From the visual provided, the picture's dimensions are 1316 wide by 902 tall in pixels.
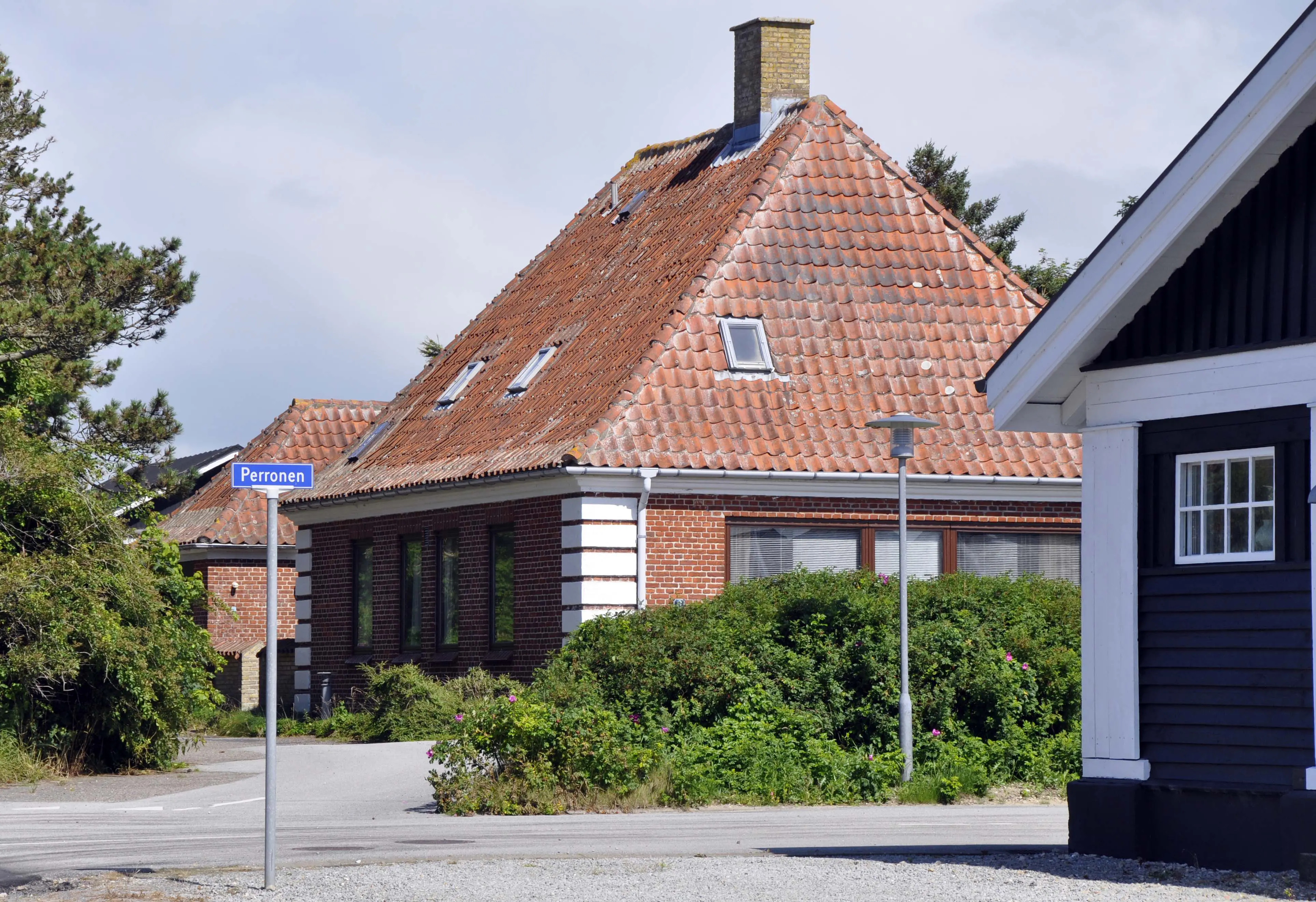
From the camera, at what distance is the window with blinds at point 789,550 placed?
2528cm

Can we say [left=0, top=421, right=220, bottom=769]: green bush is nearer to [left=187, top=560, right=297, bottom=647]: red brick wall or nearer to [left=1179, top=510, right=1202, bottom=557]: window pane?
[left=1179, top=510, right=1202, bottom=557]: window pane

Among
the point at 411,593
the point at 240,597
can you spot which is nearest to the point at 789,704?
the point at 411,593

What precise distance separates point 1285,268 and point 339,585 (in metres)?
20.9

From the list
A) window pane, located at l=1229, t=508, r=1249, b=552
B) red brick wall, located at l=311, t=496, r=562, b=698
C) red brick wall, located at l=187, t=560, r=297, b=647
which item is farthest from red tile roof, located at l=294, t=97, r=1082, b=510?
window pane, located at l=1229, t=508, r=1249, b=552

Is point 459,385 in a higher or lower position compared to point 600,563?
higher

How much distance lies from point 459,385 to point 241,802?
12.8 meters

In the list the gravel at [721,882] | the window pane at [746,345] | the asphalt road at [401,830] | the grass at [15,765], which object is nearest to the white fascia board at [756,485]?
the window pane at [746,345]

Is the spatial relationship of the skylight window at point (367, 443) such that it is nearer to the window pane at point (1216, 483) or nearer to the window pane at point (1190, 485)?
the window pane at point (1190, 485)

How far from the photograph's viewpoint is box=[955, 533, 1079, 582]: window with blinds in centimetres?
2625

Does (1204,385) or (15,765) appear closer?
(1204,385)

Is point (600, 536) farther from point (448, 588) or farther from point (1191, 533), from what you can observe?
point (1191, 533)

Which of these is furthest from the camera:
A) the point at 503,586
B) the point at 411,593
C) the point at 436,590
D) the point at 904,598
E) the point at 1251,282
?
the point at 411,593

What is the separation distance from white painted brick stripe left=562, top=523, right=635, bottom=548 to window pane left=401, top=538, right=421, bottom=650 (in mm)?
5141

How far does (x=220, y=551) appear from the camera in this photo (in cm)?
3866
